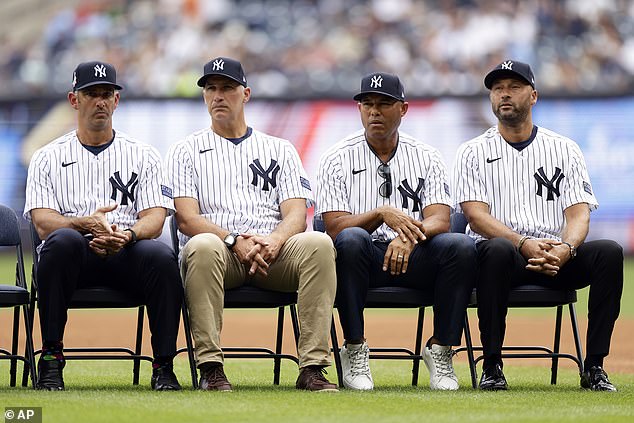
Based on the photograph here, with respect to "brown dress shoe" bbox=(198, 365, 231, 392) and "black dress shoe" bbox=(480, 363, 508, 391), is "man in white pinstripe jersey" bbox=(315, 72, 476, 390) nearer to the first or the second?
"black dress shoe" bbox=(480, 363, 508, 391)

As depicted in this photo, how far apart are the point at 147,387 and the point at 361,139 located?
2.03 m

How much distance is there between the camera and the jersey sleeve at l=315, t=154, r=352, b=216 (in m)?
7.09

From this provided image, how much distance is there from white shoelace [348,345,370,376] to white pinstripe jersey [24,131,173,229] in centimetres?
142

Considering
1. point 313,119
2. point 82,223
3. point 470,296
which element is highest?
point 313,119

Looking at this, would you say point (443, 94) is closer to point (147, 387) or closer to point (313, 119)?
point (313, 119)

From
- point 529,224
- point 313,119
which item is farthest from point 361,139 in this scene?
point 313,119

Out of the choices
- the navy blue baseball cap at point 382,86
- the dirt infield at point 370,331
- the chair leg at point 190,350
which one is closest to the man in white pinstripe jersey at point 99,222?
the chair leg at point 190,350

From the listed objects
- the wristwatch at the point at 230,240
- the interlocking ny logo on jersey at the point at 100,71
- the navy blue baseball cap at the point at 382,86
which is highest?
the interlocking ny logo on jersey at the point at 100,71

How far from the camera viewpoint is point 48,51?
81.7 ft

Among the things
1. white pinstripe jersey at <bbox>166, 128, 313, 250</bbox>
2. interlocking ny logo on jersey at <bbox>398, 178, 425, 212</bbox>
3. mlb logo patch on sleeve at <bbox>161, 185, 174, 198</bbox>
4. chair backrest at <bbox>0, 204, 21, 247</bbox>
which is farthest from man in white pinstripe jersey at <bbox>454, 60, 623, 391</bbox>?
chair backrest at <bbox>0, 204, 21, 247</bbox>

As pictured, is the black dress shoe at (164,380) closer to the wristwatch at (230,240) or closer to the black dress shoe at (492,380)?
the wristwatch at (230,240)

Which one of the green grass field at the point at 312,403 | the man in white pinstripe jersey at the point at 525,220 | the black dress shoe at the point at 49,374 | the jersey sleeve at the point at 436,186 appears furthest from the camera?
the jersey sleeve at the point at 436,186

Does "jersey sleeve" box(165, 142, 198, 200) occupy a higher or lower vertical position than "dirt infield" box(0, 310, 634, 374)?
higher

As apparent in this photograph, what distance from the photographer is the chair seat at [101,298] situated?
6488 mm
